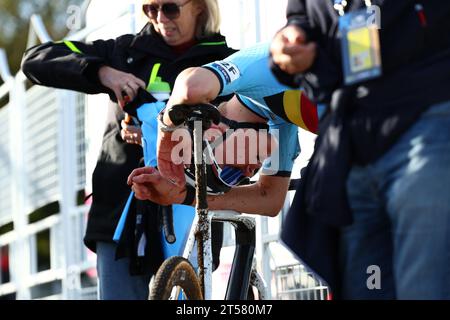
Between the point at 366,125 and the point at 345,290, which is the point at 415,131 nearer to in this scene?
the point at 366,125

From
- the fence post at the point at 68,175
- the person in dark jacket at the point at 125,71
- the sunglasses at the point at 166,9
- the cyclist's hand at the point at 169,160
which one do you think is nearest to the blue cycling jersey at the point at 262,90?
the cyclist's hand at the point at 169,160

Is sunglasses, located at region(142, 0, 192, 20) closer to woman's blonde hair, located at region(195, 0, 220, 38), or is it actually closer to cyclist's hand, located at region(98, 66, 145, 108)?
woman's blonde hair, located at region(195, 0, 220, 38)

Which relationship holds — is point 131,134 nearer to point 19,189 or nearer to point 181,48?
point 181,48

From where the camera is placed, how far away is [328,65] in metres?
3.35

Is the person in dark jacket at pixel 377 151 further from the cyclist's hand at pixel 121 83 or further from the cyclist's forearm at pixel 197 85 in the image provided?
the cyclist's hand at pixel 121 83

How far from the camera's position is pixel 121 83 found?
5125 millimetres

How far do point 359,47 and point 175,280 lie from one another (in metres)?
1.05

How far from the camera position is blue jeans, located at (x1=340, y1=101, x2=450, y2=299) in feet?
10.3

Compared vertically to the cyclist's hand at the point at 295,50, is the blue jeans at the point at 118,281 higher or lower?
lower

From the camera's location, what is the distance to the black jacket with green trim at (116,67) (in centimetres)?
530

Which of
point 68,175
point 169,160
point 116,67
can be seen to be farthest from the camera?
point 68,175

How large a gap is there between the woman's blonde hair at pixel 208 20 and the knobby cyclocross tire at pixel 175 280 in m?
1.54

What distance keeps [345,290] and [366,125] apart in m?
0.46

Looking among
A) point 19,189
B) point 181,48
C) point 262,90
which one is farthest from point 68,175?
point 262,90
